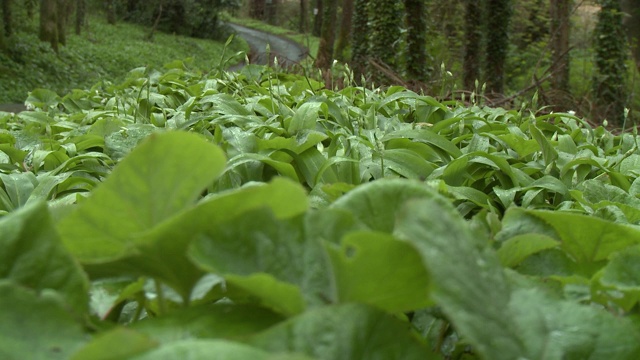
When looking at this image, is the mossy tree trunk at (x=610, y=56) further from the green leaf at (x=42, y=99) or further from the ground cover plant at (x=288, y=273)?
the ground cover plant at (x=288, y=273)

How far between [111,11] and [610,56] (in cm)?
2798

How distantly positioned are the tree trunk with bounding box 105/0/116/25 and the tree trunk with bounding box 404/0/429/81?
2703cm

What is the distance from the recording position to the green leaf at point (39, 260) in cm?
51

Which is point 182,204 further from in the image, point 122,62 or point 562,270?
point 122,62

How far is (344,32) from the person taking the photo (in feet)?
52.4

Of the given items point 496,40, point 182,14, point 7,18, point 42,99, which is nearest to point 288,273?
point 42,99

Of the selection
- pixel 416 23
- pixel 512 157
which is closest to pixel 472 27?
pixel 416 23

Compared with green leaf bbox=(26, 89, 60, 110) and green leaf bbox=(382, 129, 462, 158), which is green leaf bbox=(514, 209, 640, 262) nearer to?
green leaf bbox=(382, 129, 462, 158)

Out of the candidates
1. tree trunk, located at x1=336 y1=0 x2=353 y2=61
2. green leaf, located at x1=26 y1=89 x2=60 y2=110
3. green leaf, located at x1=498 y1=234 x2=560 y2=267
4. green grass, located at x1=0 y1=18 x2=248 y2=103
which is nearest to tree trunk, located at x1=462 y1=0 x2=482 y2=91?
tree trunk, located at x1=336 y1=0 x2=353 y2=61

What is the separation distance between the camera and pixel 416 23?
10.1 metres

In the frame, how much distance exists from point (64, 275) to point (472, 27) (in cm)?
1325

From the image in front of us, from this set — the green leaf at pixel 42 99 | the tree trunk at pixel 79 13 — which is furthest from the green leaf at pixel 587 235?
the tree trunk at pixel 79 13

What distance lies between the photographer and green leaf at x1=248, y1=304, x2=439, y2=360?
44 cm

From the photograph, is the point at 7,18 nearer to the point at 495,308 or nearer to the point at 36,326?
the point at 36,326
